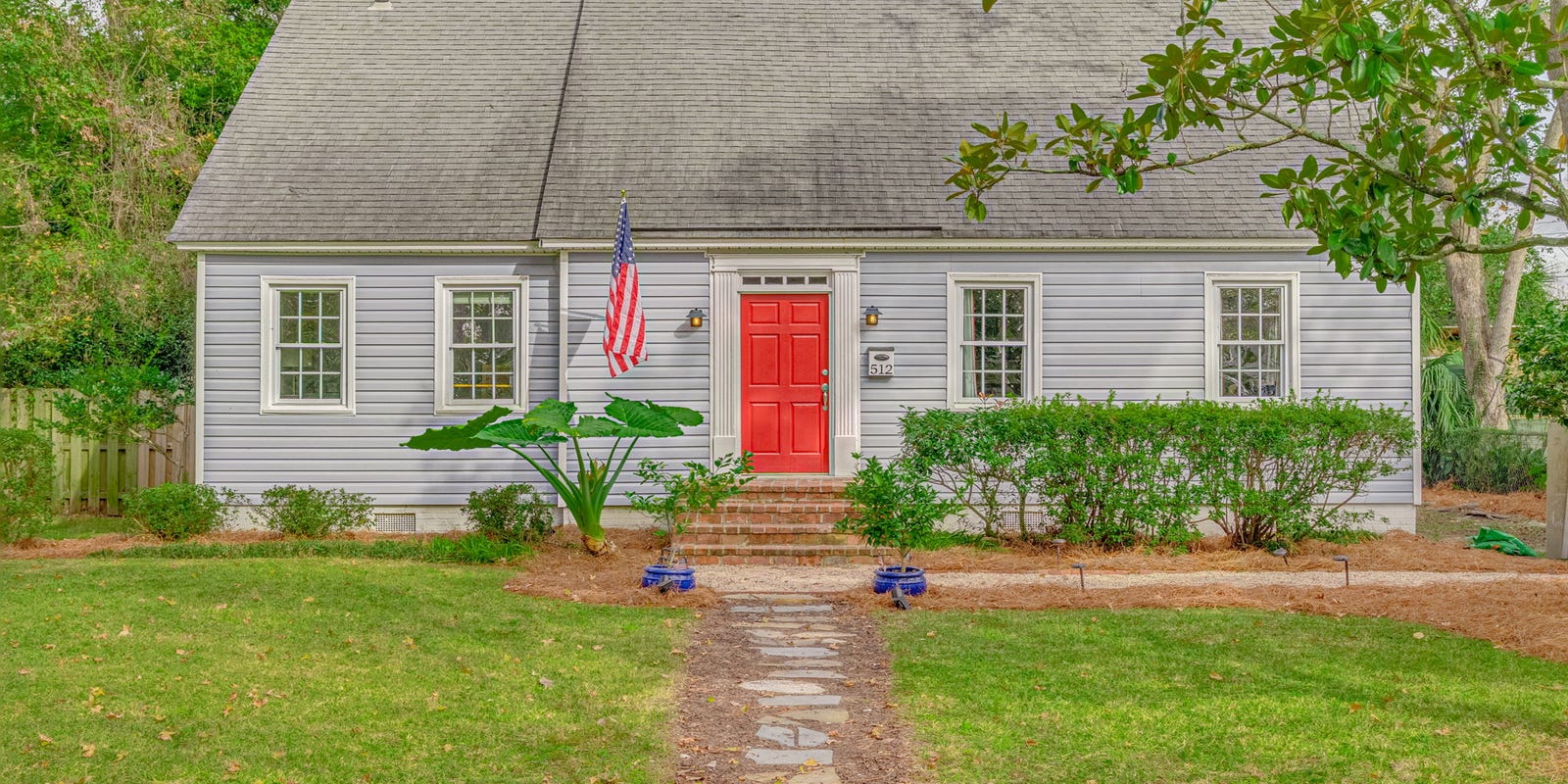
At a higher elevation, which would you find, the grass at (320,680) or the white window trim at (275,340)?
the white window trim at (275,340)

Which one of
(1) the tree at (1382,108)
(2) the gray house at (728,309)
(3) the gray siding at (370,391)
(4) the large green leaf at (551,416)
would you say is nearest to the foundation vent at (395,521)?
(2) the gray house at (728,309)

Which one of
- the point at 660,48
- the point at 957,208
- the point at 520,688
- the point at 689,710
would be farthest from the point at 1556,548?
the point at 660,48

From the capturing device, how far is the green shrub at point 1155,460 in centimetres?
1136

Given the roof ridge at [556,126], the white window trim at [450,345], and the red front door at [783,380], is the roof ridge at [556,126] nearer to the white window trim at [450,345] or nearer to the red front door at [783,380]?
the white window trim at [450,345]

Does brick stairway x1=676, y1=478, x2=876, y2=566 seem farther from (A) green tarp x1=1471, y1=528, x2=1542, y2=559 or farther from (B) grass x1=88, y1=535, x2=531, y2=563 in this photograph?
(A) green tarp x1=1471, y1=528, x2=1542, y2=559

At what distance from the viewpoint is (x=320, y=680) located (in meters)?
6.53

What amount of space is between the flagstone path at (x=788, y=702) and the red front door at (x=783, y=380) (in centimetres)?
417

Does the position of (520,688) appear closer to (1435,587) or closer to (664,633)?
(664,633)

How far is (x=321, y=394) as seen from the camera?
13.2m

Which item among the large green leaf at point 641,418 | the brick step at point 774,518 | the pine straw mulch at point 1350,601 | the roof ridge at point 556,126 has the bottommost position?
the pine straw mulch at point 1350,601

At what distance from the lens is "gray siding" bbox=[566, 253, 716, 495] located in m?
12.9

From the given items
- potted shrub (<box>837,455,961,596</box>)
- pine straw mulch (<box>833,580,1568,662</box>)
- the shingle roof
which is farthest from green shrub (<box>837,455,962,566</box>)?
→ the shingle roof

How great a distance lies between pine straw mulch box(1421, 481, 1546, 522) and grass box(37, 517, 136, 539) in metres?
16.9

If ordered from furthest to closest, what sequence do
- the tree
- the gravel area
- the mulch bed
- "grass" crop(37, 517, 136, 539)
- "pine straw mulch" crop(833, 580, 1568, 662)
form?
"grass" crop(37, 517, 136, 539), the gravel area, "pine straw mulch" crop(833, 580, 1568, 662), the mulch bed, the tree
